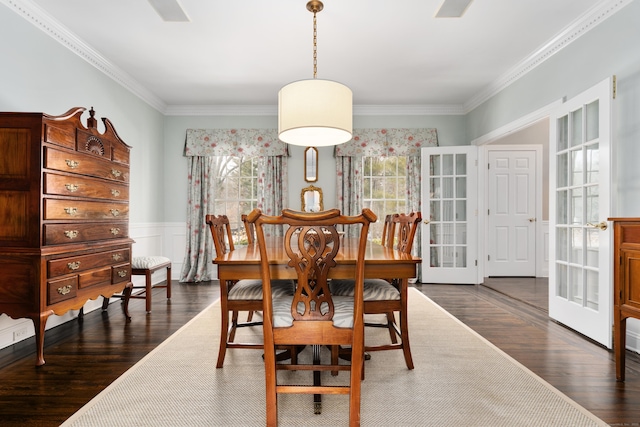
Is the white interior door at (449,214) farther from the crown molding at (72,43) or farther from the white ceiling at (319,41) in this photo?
the crown molding at (72,43)

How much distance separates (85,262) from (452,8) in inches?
135

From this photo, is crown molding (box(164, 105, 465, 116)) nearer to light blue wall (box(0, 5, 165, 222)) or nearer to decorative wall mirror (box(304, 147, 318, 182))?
light blue wall (box(0, 5, 165, 222))

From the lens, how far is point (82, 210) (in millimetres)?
2785

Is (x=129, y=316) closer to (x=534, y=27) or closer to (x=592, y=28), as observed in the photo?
(x=534, y=27)

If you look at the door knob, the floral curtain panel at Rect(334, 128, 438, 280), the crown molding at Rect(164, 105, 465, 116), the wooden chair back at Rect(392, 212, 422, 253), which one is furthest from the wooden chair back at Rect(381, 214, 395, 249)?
the crown molding at Rect(164, 105, 465, 116)

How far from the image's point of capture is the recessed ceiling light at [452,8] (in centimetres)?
289

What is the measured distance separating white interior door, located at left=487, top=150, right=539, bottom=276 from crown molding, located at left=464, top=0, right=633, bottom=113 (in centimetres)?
133

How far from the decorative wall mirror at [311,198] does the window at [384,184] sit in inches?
27.8

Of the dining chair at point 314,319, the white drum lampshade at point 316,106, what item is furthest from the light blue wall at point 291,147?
the dining chair at point 314,319

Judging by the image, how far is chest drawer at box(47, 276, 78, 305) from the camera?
7.98 ft

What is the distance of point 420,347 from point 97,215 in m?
2.67

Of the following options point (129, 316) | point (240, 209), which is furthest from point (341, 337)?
point (240, 209)

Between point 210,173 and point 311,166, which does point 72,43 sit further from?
point 311,166

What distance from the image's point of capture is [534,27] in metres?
3.32
